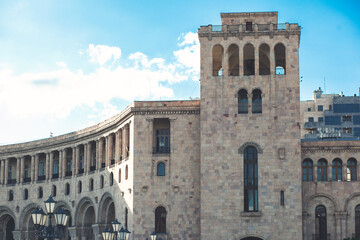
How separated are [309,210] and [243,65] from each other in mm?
14108

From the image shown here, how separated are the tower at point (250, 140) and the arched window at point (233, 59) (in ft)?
1.81

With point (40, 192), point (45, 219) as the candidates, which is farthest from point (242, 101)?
point (40, 192)

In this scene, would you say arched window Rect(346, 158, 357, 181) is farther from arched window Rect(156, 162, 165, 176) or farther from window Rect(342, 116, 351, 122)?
window Rect(342, 116, 351, 122)

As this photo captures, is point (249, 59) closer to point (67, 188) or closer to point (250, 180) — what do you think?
point (250, 180)

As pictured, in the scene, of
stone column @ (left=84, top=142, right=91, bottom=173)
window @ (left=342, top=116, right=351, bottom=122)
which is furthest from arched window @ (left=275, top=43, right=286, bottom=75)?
window @ (left=342, top=116, right=351, bottom=122)

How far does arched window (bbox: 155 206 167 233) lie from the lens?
54938mm

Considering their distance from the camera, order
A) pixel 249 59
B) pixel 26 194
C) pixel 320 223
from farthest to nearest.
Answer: pixel 26 194 < pixel 249 59 < pixel 320 223

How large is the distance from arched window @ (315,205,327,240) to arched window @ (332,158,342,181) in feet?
9.68

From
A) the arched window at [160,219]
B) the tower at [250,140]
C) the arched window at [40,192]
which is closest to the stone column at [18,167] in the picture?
the arched window at [40,192]

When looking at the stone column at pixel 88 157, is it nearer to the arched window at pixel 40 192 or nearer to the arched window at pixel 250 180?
the arched window at pixel 40 192

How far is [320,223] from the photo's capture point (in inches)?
2206

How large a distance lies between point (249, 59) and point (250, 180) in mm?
12278

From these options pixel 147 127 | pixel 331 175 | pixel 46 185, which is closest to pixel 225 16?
pixel 147 127

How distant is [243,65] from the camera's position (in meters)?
55.8
